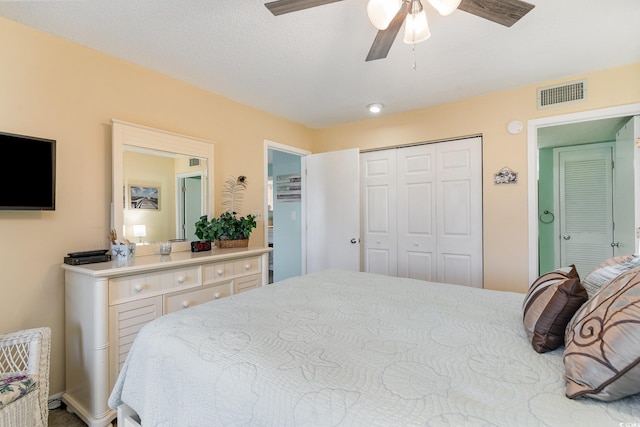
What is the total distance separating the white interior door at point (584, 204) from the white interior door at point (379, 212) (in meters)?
2.60

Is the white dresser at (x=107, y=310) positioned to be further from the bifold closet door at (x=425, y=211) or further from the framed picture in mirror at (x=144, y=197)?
the bifold closet door at (x=425, y=211)

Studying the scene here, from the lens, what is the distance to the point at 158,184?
2.53 metres

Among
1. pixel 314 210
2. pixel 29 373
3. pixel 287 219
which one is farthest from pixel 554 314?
pixel 287 219

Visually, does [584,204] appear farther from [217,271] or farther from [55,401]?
[55,401]

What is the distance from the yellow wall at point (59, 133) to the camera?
1.83 meters

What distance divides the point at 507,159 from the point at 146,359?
3.27 m

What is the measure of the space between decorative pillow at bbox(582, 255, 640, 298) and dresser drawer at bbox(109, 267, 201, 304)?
2214mm

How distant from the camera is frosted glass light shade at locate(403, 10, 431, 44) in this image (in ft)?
4.96

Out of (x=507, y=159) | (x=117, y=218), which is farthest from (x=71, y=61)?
(x=507, y=159)

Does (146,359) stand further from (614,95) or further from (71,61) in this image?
(614,95)

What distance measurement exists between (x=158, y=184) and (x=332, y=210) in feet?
6.68

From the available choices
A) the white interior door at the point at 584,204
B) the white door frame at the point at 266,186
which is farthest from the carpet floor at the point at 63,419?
the white interior door at the point at 584,204

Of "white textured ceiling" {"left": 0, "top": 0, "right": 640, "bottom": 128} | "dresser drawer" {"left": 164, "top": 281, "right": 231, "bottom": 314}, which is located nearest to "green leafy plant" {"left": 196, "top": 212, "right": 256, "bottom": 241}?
"dresser drawer" {"left": 164, "top": 281, "right": 231, "bottom": 314}

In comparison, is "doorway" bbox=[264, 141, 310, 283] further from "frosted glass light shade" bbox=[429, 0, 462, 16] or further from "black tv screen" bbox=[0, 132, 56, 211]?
"frosted glass light shade" bbox=[429, 0, 462, 16]
